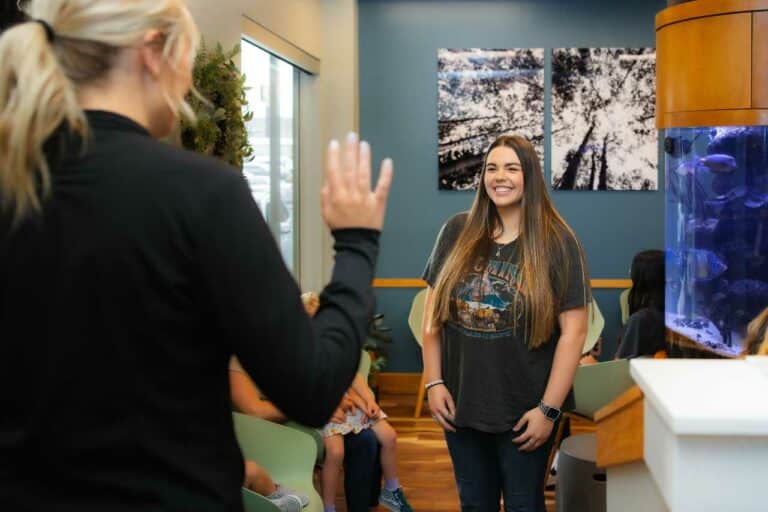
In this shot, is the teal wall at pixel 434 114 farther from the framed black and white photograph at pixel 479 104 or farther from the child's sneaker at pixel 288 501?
the child's sneaker at pixel 288 501

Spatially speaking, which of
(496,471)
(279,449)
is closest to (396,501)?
(279,449)

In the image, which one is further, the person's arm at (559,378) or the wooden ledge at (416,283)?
the wooden ledge at (416,283)

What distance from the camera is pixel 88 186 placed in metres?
1.14

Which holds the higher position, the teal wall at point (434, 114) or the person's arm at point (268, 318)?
the teal wall at point (434, 114)

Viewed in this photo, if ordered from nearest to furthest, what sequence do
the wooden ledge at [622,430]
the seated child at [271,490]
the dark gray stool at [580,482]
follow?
the wooden ledge at [622,430] < the seated child at [271,490] < the dark gray stool at [580,482]

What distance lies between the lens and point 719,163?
3561 mm

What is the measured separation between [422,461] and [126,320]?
4.64 metres

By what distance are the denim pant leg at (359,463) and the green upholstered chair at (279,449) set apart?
0.88 meters

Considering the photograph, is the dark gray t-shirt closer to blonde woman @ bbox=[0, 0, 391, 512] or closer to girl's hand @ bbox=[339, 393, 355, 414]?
girl's hand @ bbox=[339, 393, 355, 414]

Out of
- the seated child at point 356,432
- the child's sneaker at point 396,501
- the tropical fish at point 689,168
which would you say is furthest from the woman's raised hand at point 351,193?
the child's sneaker at point 396,501

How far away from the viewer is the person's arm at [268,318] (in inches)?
44.4

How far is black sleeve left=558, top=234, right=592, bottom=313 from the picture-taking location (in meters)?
2.91

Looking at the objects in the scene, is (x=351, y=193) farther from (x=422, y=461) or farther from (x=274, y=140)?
(x=274, y=140)

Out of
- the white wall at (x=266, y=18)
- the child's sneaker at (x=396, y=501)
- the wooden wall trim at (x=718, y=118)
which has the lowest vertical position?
the child's sneaker at (x=396, y=501)
